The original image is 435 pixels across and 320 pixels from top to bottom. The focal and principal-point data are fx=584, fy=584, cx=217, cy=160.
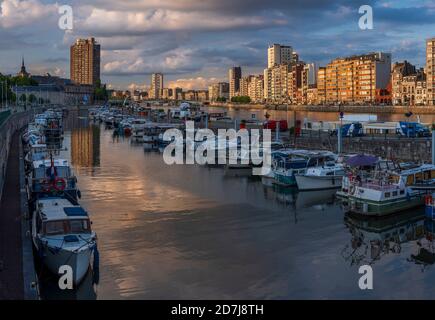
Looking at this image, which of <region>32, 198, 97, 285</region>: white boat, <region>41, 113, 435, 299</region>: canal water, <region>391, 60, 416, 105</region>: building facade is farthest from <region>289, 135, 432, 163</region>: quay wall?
<region>391, 60, 416, 105</region>: building facade

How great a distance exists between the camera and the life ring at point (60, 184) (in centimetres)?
1929

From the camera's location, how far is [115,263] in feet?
47.7

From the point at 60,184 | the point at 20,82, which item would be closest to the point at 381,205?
the point at 60,184

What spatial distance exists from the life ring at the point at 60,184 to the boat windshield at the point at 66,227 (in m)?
5.83

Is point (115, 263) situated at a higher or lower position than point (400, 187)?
lower

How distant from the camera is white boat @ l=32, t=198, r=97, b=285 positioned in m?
12.8

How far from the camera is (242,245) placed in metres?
16.3

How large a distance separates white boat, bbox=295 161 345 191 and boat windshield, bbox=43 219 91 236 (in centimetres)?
1344

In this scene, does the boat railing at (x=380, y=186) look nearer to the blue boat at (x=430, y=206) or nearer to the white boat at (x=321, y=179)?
the blue boat at (x=430, y=206)

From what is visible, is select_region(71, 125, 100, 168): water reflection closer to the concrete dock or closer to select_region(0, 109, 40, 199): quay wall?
select_region(0, 109, 40, 199): quay wall

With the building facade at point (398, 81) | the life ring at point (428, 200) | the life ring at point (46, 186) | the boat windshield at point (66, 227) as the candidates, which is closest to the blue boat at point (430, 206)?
the life ring at point (428, 200)

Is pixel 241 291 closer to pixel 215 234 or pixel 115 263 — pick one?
pixel 115 263
